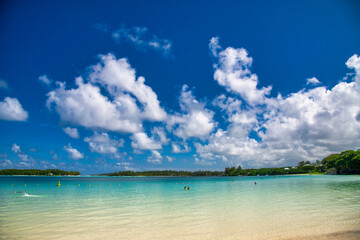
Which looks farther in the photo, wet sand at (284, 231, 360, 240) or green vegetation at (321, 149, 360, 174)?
green vegetation at (321, 149, 360, 174)

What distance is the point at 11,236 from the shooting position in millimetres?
10992

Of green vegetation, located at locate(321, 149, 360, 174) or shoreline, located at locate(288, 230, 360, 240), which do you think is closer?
shoreline, located at locate(288, 230, 360, 240)

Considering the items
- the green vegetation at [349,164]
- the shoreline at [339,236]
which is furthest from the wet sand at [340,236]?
the green vegetation at [349,164]

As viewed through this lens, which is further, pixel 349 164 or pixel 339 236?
pixel 349 164

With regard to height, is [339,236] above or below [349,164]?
above

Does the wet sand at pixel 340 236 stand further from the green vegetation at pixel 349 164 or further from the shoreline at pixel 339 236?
the green vegetation at pixel 349 164

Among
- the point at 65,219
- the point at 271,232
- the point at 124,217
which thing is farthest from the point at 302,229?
the point at 65,219

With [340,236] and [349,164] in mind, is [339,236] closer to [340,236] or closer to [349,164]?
[340,236]

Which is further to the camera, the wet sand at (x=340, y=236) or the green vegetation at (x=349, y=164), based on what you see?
the green vegetation at (x=349, y=164)

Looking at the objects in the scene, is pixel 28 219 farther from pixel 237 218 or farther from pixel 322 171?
pixel 322 171

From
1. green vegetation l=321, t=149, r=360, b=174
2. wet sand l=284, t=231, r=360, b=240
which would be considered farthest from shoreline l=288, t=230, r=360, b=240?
green vegetation l=321, t=149, r=360, b=174

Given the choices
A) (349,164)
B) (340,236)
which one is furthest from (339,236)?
(349,164)

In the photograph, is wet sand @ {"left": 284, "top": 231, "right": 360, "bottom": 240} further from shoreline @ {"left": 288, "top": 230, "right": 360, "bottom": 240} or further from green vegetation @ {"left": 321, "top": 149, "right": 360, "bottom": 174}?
green vegetation @ {"left": 321, "top": 149, "right": 360, "bottom": 174}

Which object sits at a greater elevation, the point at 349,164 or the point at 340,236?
the point at 340,236
